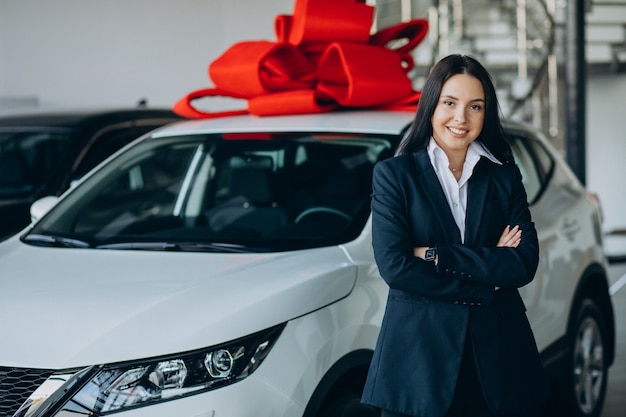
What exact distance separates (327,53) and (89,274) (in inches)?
61.3

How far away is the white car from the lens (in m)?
2.68

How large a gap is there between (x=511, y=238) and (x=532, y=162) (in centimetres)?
200

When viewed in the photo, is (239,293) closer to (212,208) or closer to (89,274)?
(89,274)

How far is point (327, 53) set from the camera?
169 inches

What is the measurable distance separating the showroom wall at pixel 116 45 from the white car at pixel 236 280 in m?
5.51

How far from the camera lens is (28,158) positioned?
591 cm

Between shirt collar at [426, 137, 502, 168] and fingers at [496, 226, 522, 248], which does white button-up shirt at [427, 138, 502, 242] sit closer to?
shirt collar at [426, 137, 502, 168]

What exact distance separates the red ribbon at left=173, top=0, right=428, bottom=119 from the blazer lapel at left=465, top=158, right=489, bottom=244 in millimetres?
1417

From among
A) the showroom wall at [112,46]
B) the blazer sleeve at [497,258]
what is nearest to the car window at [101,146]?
the blazer sleeve at [497,258]

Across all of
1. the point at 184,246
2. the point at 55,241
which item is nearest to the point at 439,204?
the point at 184,246

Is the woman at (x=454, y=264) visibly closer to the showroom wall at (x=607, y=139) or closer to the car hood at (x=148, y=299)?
the car hood at (x=148, y=299)

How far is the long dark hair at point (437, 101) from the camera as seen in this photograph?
280 cm

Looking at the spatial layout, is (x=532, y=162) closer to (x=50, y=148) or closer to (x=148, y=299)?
(x=148, y=299)

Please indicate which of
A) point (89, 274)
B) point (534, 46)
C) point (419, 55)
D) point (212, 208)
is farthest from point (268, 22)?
point (89, 274)
